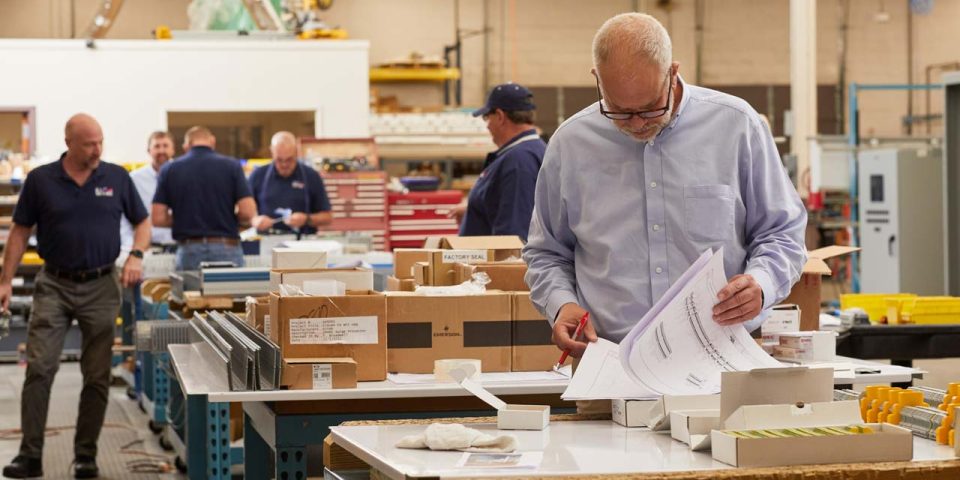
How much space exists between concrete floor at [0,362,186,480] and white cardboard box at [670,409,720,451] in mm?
4225

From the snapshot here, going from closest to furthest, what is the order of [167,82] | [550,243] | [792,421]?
[792,421] → [550,243] → [167,82]

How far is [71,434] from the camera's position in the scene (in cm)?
730

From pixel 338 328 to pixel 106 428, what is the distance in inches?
168

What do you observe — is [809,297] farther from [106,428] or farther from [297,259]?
[106,428]

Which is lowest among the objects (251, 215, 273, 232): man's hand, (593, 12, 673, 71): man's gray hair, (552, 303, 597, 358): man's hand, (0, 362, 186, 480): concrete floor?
(0, 362, 186, 480): concrete floor

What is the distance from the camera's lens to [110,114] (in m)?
11.9

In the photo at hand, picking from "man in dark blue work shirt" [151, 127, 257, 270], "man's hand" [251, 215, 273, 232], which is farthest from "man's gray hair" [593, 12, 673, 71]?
"man's hand" [251, 215, 273, 232]

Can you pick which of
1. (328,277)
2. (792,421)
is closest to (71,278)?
(328,277)

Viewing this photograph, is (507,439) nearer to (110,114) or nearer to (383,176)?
(383,176)

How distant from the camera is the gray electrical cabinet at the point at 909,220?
12.1 meters

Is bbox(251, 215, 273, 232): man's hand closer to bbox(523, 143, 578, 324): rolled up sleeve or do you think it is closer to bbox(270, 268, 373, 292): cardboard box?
bbox(270, 268, 373, 292): cardboard box

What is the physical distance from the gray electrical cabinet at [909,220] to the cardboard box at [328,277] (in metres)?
8.93

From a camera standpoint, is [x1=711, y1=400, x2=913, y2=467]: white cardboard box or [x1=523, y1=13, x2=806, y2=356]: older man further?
[x1=523, y1=13, x2=806, y2=356]: older man

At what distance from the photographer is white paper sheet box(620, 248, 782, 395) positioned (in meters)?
2.27
